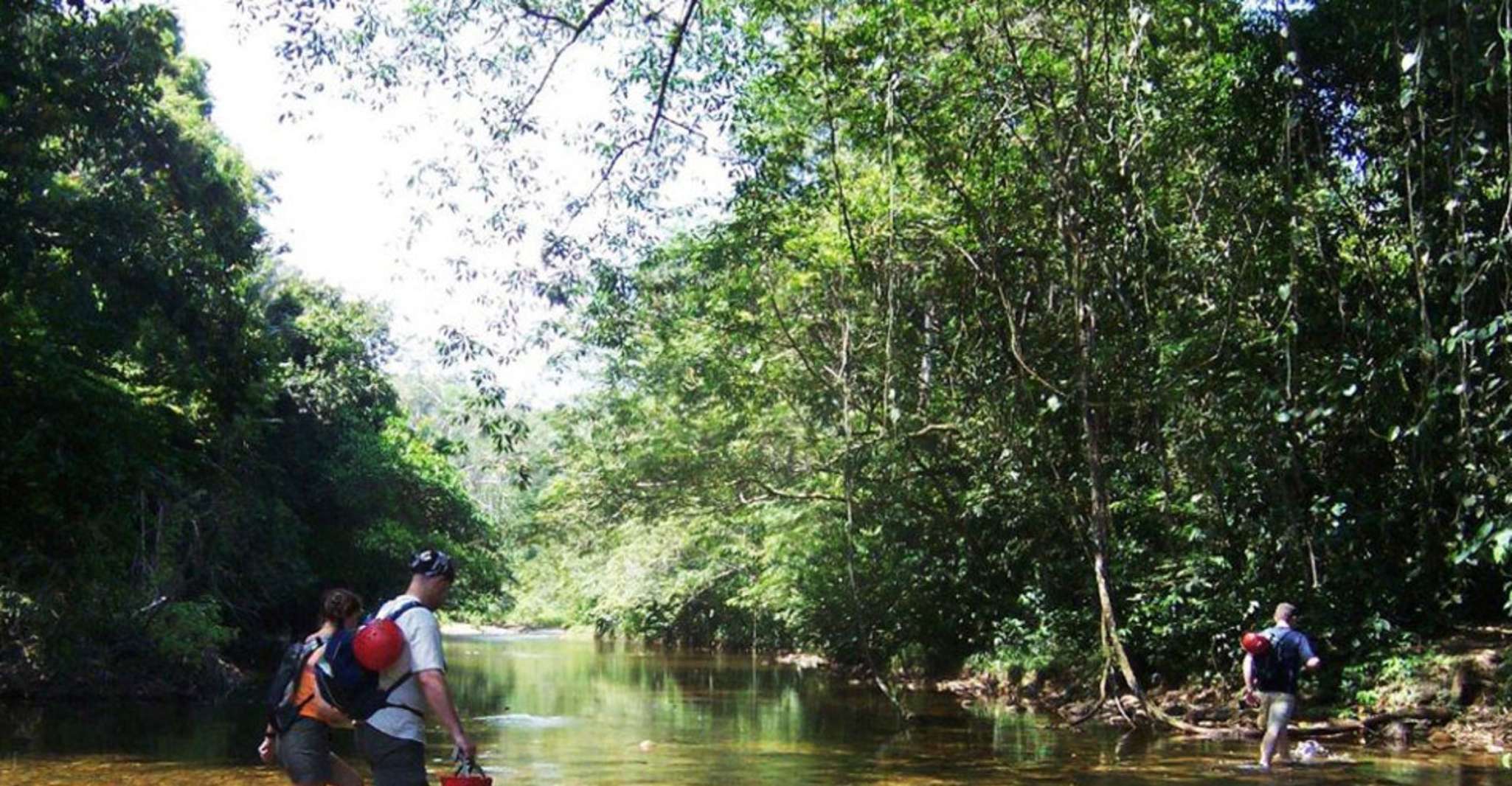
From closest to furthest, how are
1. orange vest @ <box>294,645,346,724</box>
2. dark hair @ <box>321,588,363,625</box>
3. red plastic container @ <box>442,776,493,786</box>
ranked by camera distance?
1. red plastic container @ <box>442,776,493,786</box>
2. orange vest @ <box>294,645,346,724</box>
3. dark hair @ <box>321,588,363,625</box>

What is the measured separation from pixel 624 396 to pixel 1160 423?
20.7 metres

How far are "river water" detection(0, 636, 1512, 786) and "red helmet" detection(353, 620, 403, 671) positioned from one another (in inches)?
278

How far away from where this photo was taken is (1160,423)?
17.7 m

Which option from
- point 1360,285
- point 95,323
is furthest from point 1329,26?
point 95,323

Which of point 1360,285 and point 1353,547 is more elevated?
point 1360,285

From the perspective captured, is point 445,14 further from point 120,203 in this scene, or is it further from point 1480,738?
point 120,203

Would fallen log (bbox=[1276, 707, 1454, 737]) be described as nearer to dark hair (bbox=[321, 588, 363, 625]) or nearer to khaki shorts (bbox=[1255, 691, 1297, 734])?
khaki shorts (bbox=[1255, 691, 1297, 734])

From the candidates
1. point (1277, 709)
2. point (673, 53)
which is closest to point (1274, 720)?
point (1277, 709)

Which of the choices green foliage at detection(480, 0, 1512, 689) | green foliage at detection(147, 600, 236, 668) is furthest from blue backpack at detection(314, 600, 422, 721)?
green foliage at detection(147, 600, 236, 668)

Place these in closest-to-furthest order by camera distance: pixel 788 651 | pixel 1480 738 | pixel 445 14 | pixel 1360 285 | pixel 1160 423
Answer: pixel 445 14 → pixel 1480 738 → pixel 1360 285 → pixel 1160 423 → pixel 788 651

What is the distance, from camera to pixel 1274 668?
494 inches

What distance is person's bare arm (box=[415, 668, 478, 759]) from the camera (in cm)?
528

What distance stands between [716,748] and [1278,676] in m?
5.86

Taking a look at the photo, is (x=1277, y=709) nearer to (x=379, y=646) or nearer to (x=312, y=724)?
(x=312, y=724)
